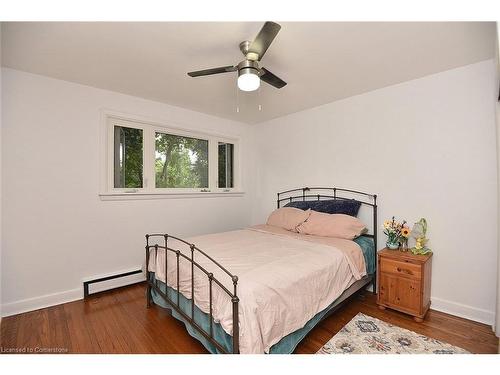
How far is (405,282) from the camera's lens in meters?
2.16

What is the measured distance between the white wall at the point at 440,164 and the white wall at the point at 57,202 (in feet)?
9.05

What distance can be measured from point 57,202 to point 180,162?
1.54 metres

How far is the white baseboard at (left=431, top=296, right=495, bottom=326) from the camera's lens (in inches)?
80.4

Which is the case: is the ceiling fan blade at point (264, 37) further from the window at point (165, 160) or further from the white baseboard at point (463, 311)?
the white baseboard at point (463, 311)

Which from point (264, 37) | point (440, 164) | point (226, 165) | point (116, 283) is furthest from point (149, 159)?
point (440, 164)

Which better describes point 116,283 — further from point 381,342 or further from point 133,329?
point 381,342

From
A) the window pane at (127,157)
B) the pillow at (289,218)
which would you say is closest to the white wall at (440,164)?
the pillow at (289,218)

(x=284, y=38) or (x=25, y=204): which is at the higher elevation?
(x=284, y=38)

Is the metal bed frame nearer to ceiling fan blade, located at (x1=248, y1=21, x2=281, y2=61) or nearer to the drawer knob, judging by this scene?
the drawer knob

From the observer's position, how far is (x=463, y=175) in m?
2.18

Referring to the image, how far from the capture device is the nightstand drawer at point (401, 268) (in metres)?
2.09
